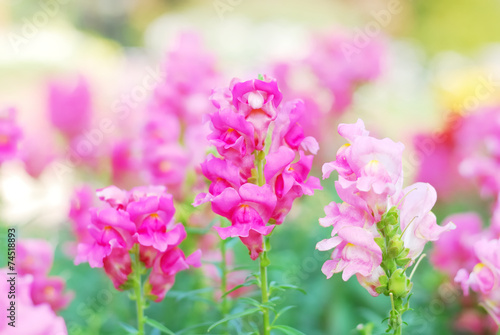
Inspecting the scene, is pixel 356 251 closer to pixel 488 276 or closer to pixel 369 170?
pixel 369 170

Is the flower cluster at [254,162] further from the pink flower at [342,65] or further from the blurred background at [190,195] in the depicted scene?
the pink flower at [342,65]

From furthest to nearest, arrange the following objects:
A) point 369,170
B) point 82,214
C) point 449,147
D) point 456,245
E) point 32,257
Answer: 1. point 449,147
2. point 456,245
3. point 82,214
4. point 32,257
5. point 369,170

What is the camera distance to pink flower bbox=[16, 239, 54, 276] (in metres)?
1.49

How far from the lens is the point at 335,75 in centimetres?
273

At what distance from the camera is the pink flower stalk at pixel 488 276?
4.08 ft

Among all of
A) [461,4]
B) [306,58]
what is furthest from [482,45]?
[306,58]

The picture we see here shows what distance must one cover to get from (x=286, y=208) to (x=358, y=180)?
0.15 m

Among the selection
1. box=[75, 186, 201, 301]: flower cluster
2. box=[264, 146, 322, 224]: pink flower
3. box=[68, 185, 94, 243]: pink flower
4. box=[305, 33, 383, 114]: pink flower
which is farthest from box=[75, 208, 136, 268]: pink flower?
box=[305, 33, 383, 114]: pink flower

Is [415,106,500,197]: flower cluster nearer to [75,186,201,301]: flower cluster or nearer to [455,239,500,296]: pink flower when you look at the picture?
[455,239,500,296]: pink flower

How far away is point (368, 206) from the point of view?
1099mm

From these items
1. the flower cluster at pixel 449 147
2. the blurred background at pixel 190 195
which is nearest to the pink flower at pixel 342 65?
the blurred background at pixel 190 195

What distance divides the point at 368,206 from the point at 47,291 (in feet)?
2.69

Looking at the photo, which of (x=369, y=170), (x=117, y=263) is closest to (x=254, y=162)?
(x=369, y=170)

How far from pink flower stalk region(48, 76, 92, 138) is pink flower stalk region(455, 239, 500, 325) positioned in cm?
198
